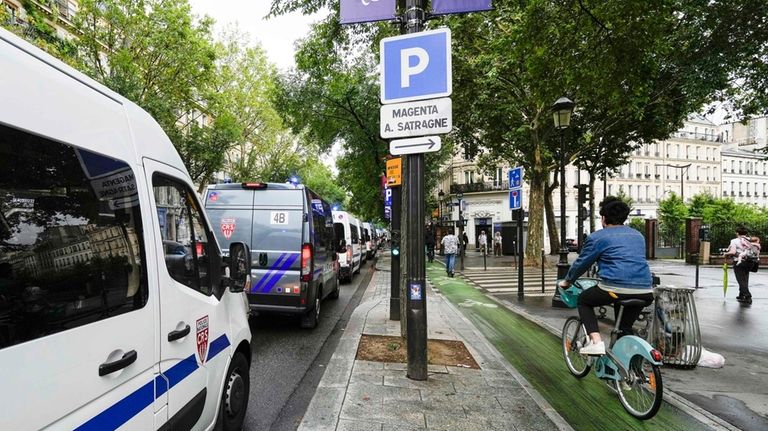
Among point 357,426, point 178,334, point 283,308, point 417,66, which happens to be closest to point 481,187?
point 283,308

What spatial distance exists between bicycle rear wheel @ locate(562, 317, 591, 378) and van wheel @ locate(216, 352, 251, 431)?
3500mm

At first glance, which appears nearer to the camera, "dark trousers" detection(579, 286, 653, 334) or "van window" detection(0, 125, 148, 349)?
"van window" detection(0, 125, 148, 349)

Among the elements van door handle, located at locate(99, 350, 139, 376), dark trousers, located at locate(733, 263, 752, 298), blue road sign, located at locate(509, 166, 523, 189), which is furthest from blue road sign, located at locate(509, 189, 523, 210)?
van door handle, located at locate(99, 350, 139, 376)

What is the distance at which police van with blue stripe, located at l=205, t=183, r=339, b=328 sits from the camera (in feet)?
21.1

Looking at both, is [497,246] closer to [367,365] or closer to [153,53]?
[153,53]

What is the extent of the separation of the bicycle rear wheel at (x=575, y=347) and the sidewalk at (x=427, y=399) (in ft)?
2.37

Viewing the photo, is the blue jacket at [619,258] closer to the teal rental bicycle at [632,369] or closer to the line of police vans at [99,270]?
the teal rental bicycle at [632,369]

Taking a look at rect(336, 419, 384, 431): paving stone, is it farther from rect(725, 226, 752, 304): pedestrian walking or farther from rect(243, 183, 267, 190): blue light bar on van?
rect(725, 226, 752, 304): pedestrian walking

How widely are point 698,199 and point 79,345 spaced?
5796 centimetres

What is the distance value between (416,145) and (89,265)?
328 centimetres

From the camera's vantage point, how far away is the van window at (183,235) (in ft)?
7.63

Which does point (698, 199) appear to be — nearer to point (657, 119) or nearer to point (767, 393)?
point (657, 119)

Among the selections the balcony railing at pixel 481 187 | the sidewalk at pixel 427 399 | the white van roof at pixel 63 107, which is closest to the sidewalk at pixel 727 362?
the sidewalk at pixel 427 399

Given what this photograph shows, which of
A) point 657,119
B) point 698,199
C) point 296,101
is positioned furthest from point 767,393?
point 698,199
